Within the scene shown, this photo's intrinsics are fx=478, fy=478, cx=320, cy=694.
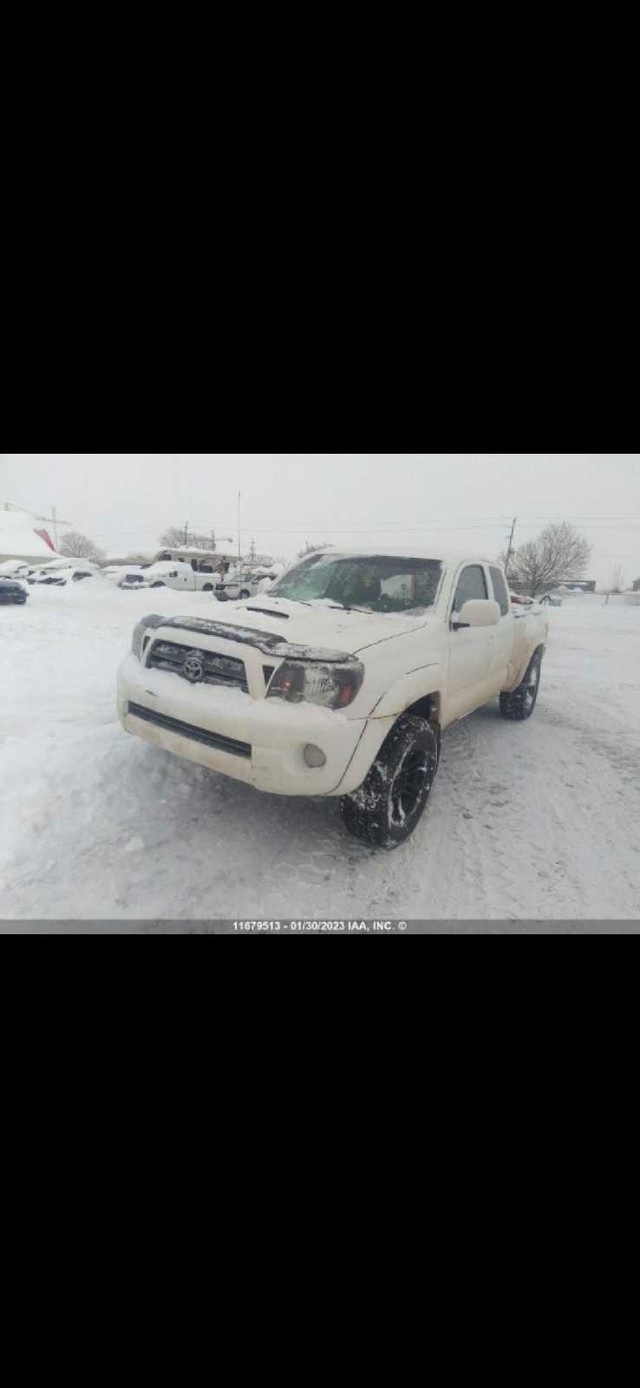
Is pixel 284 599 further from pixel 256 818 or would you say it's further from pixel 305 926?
pixel 305 926

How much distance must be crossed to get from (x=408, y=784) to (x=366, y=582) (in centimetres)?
97

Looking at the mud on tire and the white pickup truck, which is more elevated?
the white pickup truck

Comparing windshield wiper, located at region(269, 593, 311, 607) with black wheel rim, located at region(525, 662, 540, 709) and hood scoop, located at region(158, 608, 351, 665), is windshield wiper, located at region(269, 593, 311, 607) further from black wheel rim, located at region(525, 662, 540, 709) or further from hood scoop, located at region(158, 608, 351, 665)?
black wheel rim, located at region(525, 662, 540, 709)

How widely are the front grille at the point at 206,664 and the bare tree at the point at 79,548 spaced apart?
735 millimetres

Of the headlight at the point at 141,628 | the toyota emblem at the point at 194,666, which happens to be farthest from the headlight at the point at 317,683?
the headlight at the point at 141,628

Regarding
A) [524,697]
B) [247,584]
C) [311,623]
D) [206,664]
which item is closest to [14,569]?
[247,584]

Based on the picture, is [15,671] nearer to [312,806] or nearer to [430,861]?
[312,806]

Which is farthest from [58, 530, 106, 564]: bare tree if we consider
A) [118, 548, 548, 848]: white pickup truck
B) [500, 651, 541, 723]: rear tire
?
[500, 651, 541, 723]: rear tire

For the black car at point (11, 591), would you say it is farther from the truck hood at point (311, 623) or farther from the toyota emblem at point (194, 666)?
the toyota emblem at point (194, 666)

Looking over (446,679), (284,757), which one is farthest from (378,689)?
(446,679)

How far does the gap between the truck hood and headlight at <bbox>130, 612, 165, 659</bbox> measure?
113 mm

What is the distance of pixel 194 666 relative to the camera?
179 centimetres

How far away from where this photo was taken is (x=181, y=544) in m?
2.27

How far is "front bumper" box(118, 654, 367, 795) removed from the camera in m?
1.62
